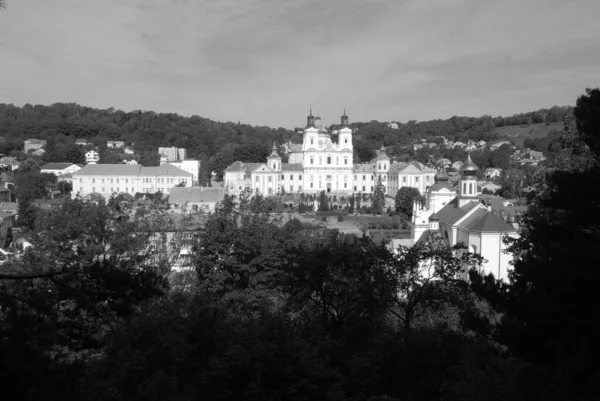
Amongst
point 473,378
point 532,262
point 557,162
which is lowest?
point 473,378

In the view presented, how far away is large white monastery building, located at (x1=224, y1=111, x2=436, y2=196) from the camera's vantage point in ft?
203

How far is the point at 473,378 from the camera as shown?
5.91 m

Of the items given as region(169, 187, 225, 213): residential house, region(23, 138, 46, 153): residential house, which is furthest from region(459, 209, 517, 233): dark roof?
region(23, 138, 46, 153): residential house

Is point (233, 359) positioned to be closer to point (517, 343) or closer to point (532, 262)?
point (517, 343)

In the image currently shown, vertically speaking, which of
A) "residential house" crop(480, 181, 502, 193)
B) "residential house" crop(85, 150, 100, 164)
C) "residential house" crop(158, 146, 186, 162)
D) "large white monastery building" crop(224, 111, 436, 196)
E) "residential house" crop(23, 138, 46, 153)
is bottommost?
"residential house" crop(480, 181, 502, 193)

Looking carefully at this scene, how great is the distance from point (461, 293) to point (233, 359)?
507 centimetres

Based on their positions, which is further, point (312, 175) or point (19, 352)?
point (312, 175)

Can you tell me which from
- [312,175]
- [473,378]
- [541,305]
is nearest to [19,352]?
[473,378]

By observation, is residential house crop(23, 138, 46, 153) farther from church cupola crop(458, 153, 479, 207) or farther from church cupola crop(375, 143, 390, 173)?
church cupola crop(458, 153, 479, 207)

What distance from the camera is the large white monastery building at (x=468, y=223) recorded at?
21.6 meters

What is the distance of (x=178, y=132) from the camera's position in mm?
117938

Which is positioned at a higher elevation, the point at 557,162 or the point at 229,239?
the point at 557,162

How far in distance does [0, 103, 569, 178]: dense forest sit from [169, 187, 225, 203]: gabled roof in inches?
1254

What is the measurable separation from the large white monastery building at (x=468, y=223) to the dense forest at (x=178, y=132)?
49866 mm
